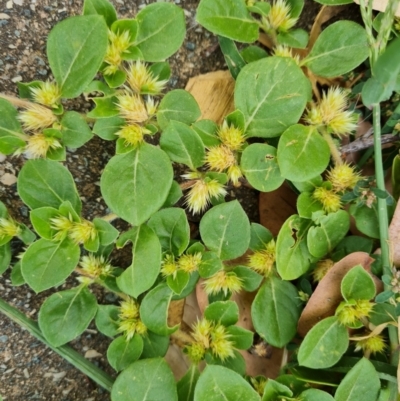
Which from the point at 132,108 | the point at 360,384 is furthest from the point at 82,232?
the point at 360,384

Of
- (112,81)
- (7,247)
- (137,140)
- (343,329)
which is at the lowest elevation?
(343,329)

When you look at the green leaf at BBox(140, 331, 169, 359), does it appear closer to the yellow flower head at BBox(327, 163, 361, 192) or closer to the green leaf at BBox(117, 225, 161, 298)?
the green leaf at BBox(117, 225, 161, 298)

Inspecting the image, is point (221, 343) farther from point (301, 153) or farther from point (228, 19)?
point (228, 19)

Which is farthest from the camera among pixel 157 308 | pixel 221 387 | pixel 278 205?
pixel 278 205

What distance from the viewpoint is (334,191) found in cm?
106

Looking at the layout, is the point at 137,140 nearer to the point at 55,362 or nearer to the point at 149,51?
the point at 149,51

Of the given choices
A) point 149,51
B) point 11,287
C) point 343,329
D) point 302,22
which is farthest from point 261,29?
point 11,287

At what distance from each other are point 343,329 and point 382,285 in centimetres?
12

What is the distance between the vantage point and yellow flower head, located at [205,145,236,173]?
1.02m

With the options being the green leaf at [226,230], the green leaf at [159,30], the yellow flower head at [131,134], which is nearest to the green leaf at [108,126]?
the yellow flower head at [131,134]

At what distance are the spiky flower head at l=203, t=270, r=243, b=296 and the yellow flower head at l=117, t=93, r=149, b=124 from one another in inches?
12.8

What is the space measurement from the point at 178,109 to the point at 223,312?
1.26 ft

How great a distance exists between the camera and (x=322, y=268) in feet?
3.63

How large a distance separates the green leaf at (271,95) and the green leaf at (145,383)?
0.46 m
